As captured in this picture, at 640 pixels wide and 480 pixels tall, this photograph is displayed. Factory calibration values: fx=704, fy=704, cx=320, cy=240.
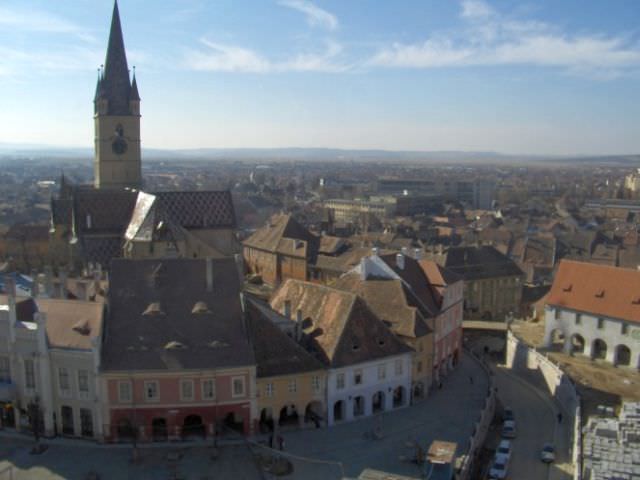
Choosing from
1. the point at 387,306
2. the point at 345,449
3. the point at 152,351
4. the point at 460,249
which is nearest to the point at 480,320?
the point at 460,249

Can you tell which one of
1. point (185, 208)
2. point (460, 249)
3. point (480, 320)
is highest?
point (185, 208)

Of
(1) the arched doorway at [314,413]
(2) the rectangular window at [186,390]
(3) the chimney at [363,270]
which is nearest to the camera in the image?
(2) the rectangular window at [186,390]

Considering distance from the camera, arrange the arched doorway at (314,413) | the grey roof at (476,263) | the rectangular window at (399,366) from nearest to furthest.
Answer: the arched doorway at (314,413), the rectangular window at (399,366), the grey roof at (476,263)

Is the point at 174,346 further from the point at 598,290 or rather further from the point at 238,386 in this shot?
the point at 598,290

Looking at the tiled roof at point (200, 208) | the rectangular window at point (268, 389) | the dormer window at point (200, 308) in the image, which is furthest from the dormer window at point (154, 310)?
the tiled roof at point (200, 208)

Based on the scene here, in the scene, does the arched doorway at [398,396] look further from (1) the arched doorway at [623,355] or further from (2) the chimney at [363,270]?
(1) the arched doorway at [623,355]

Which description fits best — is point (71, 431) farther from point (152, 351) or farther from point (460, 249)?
point (460, 249)

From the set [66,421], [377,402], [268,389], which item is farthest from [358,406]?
[66,421]

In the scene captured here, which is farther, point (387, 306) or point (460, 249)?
point (460, 249)

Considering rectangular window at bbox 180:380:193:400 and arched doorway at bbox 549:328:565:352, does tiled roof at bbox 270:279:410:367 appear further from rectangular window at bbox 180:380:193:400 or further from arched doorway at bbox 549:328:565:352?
arched doorway at bbox 549:328:565:352
